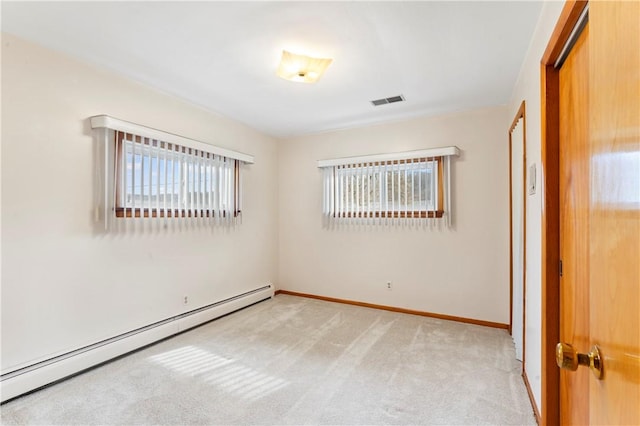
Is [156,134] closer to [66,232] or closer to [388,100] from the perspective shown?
[66,232]

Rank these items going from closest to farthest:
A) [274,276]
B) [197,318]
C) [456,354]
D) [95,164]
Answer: [95,164] → [456,354] → [197,318] → [274,276]

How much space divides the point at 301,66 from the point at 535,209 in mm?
1898

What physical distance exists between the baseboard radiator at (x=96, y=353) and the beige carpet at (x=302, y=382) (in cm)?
8

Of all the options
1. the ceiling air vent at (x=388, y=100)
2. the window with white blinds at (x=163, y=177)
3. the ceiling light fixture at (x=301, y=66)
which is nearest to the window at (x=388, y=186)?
the ceiling air vent at (x=388, y=100)

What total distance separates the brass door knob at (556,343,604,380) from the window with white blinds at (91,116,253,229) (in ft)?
9.79

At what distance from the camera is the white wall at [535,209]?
177 centimetres

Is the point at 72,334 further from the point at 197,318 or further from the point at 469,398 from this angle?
the point at 469,398

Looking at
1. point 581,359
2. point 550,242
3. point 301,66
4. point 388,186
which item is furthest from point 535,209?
point 388,186

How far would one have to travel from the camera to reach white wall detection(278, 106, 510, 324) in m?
3.42

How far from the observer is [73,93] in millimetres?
2400

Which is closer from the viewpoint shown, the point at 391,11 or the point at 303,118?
the point at 391,11

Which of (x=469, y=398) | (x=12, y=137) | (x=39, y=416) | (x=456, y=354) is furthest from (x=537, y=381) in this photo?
(x=12, y=137)

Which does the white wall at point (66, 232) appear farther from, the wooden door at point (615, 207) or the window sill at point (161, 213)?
the wooden door at point (615, 207)

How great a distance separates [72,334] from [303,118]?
3115 millimetres
